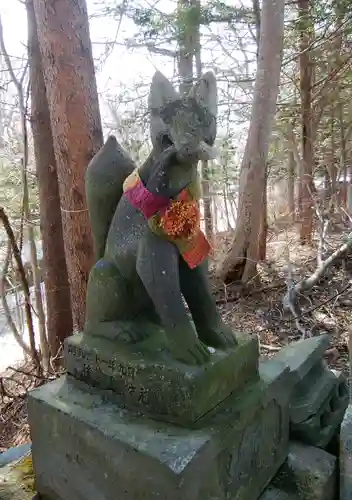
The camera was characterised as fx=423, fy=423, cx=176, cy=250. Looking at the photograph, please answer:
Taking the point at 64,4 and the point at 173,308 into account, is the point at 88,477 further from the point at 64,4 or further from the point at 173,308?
the point at 64,4

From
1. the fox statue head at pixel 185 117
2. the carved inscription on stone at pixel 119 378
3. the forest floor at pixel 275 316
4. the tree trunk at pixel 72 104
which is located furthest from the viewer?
the forest floor at pixel 275 316

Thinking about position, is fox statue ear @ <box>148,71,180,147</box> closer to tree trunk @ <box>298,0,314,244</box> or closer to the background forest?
the background forest

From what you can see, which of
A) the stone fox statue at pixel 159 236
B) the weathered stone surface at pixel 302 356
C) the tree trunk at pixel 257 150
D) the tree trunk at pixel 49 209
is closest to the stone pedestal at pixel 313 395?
the weathered stone surface at pixel 302 356

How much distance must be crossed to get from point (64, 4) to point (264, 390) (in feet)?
6.96

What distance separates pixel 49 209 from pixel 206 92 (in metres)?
2.25

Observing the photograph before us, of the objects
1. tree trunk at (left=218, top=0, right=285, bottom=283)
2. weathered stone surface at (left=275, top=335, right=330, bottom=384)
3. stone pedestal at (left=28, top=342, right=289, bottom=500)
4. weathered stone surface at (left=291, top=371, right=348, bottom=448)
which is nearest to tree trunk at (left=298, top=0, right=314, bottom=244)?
tree trunk at (left=218, top=0, right=285, bottom=283)

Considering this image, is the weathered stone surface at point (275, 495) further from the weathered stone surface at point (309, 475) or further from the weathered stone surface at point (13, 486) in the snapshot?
the weathered stone surface at point (13, 486)

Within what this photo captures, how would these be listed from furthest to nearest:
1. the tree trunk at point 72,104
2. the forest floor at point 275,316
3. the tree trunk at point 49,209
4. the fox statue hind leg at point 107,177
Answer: the tree trunk at point 49,209
the forest floor at point 275,316
the tree trunk at point 72,104
the fox statue hind leg at point 107,177

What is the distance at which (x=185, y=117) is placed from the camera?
3.02 ft

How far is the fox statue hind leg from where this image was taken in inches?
45.1

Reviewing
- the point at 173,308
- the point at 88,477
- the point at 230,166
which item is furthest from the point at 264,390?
the point at 230,166

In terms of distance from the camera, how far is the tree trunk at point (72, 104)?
222cm

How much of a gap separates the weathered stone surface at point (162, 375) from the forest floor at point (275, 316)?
3.47ft

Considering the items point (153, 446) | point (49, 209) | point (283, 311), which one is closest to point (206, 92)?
point (153, 446)
